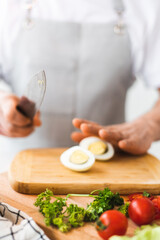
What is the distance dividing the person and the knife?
0.34 meters

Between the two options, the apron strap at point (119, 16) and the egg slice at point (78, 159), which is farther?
the apron strap at point (119, 16)

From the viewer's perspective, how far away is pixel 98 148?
5.66 feet

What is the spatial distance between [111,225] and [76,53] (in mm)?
1228

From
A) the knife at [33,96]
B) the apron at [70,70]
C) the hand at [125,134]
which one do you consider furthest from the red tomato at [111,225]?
the apron at [70,70]

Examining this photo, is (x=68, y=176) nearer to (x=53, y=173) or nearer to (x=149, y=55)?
(x=53, y=173)

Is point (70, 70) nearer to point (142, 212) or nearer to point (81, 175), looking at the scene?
point (81, 175)

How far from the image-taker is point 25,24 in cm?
202

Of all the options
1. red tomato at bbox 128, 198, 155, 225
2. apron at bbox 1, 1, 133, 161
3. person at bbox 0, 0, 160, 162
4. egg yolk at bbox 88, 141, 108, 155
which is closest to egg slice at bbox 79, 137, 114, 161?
egg yolk at bbox 88, 141, 108, 155

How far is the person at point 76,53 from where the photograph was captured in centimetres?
203

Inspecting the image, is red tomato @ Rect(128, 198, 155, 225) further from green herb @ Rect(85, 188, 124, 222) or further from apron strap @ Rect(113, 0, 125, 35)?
apron strap @ Rect(113, 0, 125, 35)

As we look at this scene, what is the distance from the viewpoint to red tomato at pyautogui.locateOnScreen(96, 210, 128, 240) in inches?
42.3

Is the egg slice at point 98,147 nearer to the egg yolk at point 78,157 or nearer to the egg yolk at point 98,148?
the egg yolk at point 98,148

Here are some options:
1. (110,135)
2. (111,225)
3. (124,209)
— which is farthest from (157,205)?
(110,135)

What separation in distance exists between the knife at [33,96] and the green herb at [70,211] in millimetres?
429
